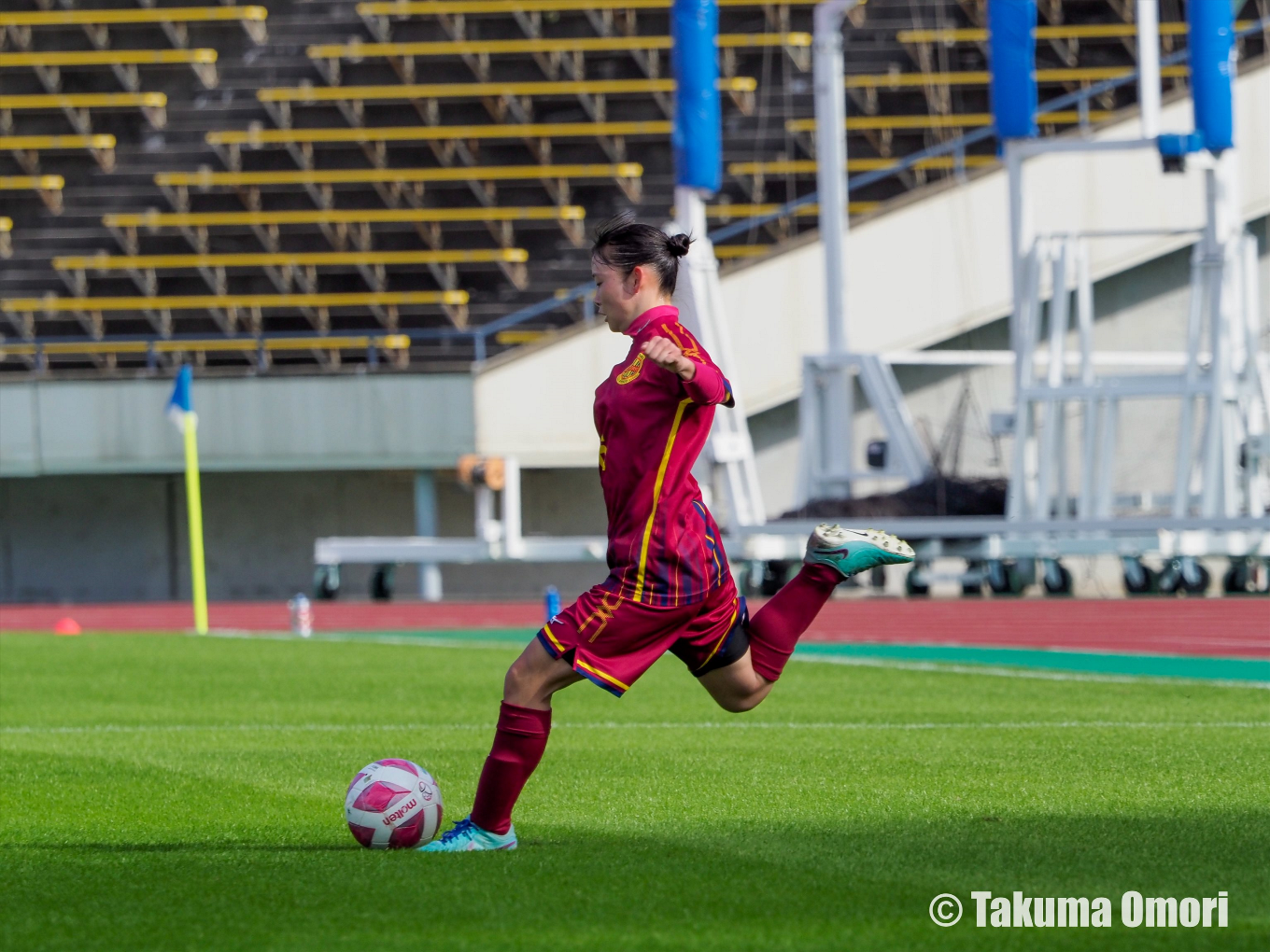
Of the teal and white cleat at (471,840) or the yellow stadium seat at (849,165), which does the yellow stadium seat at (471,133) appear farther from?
the teal and white cleat at (471,840)

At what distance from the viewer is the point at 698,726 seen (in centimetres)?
891

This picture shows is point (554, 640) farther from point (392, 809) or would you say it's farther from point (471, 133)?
point (471, 133)

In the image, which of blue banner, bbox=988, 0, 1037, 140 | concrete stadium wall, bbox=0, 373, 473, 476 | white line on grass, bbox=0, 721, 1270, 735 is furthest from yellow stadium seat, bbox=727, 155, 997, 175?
white line on grass, bbox=0, 721, 1270, 735

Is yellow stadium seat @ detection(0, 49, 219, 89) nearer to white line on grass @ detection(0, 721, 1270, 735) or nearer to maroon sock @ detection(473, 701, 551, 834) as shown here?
white line on grass @ detection(0, 721, 1270, 735)

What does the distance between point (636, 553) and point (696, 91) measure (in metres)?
16.3

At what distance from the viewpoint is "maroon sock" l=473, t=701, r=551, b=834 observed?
5.00m

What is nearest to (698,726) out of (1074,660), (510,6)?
(1074,660)

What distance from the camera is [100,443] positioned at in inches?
1046

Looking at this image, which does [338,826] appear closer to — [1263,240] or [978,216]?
[978,216]

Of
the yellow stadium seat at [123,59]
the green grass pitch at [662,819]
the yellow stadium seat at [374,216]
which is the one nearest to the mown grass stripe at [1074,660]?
the green grass pitch at [662,819]

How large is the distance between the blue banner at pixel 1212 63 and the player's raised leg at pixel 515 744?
16.0 meters

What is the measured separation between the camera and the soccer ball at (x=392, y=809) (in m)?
5.16

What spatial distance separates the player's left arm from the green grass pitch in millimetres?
1153

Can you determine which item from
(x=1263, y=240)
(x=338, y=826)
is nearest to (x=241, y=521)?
(x=1263, y=240)
